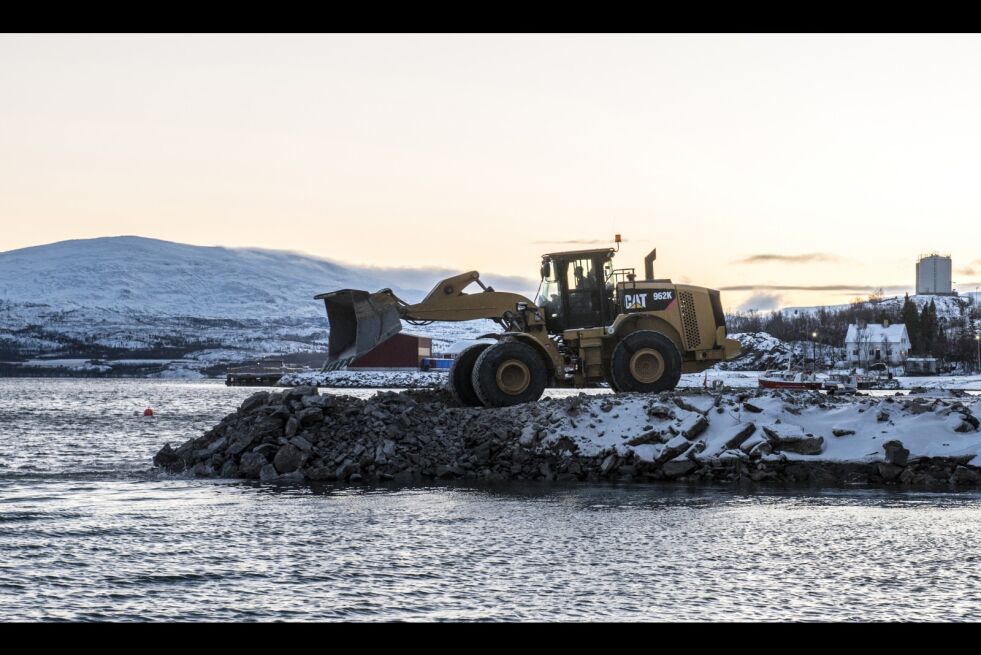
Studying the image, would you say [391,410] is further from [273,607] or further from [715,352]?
[273,607]

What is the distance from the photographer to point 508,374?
2228 centimetres

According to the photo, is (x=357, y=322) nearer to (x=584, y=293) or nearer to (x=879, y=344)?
(x=584, y=293)

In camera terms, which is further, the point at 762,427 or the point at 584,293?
the point at 584,293

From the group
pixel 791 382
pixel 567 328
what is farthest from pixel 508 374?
pixel 791 382

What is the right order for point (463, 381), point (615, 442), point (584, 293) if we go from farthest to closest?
point (463, 381)
point (584, 293)
point (615, 442)

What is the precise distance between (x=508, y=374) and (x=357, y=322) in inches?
135

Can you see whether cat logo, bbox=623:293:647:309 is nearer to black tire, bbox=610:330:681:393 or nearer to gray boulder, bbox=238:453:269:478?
black tire, bbox=610:330:681:393

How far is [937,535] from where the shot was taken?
12.7 metres

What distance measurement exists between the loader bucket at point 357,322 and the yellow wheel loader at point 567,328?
22mm

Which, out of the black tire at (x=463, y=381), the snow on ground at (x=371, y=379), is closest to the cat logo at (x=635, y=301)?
the black tire at (x=463, y=381)

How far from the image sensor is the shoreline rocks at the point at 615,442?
1900 centimetres

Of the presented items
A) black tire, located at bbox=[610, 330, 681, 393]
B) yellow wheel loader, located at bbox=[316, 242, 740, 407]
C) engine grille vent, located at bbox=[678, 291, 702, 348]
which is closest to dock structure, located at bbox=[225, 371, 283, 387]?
yellow wheel loader, located at bbox=[316, 242, 740, 407]

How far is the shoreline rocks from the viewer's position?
19.0 metres

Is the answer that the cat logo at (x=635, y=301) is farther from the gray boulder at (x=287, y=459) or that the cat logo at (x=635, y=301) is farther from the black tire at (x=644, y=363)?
the gray boulder at (x=287, y=459)
